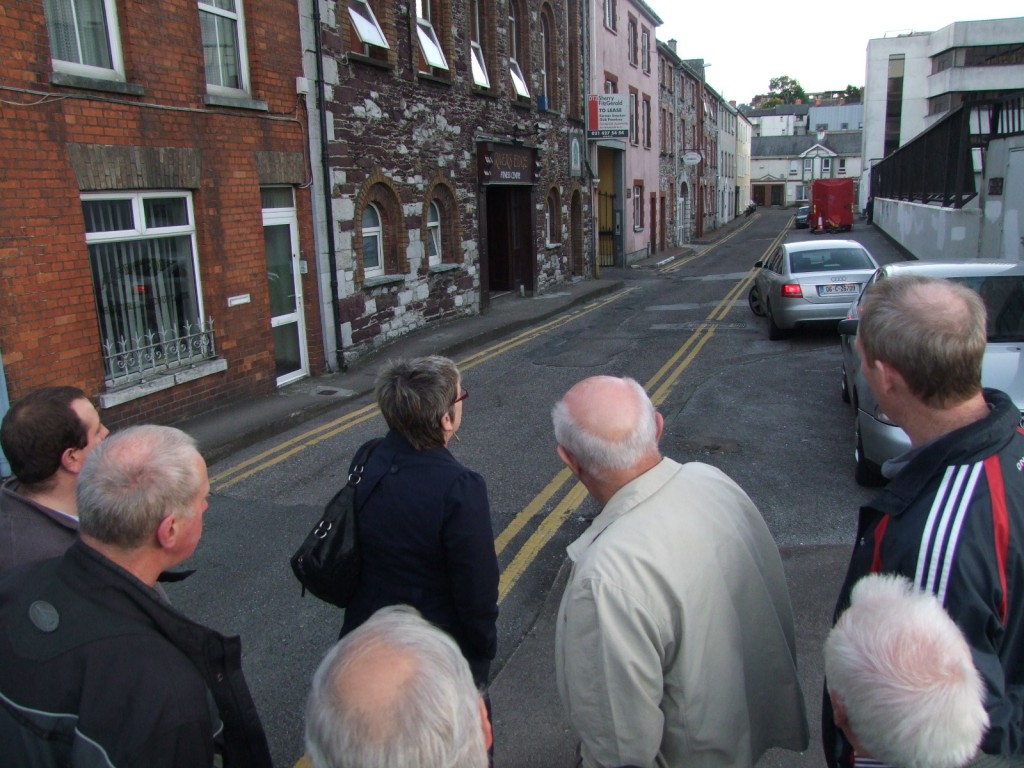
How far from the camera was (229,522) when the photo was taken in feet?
20.8

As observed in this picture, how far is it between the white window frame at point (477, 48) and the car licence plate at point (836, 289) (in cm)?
852

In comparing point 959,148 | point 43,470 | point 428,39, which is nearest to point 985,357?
point 43,470

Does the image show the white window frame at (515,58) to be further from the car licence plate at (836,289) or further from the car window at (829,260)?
the car licence plate at (836,289)

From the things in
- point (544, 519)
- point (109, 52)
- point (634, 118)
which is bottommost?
point (544, 519)

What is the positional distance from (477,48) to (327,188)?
7.61 meters

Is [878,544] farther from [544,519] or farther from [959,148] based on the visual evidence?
[959,148]

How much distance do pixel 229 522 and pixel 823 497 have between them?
4758mm

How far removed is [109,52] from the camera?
821 cm

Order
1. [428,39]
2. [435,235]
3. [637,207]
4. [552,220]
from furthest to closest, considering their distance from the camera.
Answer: [637,207] < [552,220] < [435,235] < [428,39]

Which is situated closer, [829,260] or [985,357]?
[985,357]

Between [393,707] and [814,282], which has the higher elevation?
[393,707]

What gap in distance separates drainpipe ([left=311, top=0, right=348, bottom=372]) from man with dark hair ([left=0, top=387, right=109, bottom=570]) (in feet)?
29.1

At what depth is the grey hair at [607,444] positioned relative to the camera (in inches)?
88.2

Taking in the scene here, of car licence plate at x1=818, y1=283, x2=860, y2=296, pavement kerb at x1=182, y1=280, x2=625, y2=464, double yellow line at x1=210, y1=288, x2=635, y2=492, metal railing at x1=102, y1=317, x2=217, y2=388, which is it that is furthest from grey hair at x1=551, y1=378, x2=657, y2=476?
car licence plate at x1=818, y1=283, x2=860, y2=296
